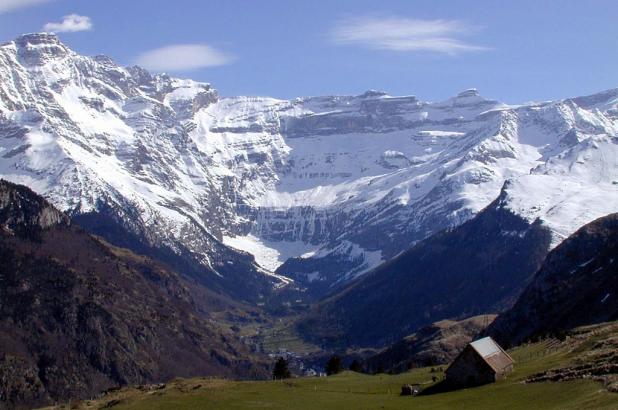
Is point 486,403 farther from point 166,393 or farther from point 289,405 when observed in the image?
point 166,393

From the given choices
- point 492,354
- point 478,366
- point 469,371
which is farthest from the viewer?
point 492,354

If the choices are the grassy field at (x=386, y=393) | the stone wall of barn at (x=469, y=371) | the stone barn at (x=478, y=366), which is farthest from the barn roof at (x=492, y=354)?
the grassy field at (x=386, y=393)

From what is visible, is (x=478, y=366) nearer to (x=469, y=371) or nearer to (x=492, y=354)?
(x=469, y=371)

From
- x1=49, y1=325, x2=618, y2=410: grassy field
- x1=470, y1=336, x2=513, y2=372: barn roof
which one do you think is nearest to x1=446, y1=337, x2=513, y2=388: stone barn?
x1=470, y1=336, x2=513, y2=372: barn roof

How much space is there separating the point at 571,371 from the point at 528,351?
4410 cm

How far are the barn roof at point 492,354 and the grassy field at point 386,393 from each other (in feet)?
6.21

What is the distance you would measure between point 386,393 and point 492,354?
1558 centimetres

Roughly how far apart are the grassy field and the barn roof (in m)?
1.89

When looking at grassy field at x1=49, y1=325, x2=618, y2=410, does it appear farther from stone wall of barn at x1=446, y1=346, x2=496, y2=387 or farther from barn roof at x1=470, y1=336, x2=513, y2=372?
stone wall of barn at x1=446, y1=346, x2=496, y2=387

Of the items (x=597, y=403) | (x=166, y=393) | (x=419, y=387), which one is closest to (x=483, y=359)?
(x=419, y=387)

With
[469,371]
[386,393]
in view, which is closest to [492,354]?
[469,371]

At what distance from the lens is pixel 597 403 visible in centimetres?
8556

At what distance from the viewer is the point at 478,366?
117m

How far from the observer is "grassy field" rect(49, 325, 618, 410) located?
94750mm
